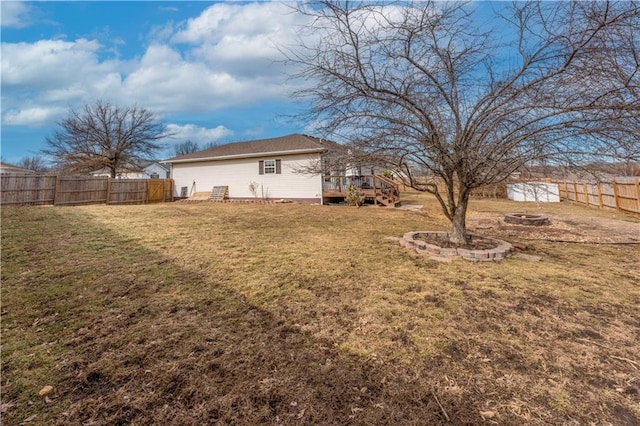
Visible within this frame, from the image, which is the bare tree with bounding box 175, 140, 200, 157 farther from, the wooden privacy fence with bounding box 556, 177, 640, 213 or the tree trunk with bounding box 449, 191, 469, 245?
the tree trunk with bounding box 449, 191, 469, 245

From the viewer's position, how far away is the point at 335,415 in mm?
1673

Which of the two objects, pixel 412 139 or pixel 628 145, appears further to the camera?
pixel 412 139

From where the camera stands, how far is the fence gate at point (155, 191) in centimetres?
1803

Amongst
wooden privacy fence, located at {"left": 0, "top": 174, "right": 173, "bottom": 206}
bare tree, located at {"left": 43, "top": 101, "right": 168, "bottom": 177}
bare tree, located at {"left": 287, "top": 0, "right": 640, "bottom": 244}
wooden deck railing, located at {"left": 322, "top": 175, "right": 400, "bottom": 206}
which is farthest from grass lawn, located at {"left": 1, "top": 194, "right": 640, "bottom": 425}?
bare tree, located at {"left": 43, "top": 101, "right": 168, "bottom": 177}

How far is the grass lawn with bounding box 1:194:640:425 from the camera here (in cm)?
173

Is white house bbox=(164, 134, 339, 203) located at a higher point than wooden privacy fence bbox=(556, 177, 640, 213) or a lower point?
higher

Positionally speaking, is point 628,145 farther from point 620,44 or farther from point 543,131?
point 620,44

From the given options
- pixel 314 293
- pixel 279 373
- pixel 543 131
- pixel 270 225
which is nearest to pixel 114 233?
pixel 270 225

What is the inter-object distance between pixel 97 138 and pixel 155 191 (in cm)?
955

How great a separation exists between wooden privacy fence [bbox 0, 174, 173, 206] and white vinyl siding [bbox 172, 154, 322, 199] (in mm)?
1942

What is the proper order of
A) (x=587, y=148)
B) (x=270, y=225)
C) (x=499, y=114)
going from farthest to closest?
(x=270, y=225), (x=499, y=114), (x=587, y=148)

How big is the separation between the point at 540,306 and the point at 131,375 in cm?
403

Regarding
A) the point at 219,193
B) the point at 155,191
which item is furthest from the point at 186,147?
the point at 219,193

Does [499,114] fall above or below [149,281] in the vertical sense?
above
